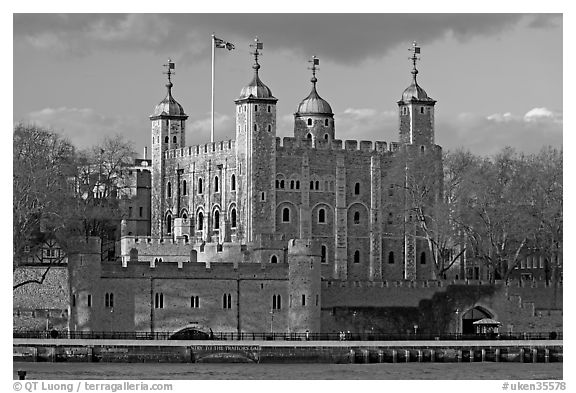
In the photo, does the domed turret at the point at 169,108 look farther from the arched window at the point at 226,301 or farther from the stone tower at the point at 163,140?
the arched window at the point at 226,301

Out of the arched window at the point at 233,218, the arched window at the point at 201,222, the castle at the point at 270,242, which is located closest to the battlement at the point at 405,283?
the castle at the point at 270,242

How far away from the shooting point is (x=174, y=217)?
139000 millimetres

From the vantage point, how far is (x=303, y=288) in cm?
11044

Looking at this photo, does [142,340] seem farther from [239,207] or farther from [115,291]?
[239,207]

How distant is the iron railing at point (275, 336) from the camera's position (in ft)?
348

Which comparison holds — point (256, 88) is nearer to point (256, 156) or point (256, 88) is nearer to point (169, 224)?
point (256, 156)

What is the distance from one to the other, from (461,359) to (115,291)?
17235 mm

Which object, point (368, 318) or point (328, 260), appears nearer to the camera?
point (368, 318)

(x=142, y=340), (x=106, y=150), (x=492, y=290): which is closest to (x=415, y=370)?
(x=142, y=340)

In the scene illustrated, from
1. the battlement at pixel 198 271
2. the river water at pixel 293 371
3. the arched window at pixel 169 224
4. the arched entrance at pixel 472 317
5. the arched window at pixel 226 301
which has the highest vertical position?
the arched window at pixel 169 224

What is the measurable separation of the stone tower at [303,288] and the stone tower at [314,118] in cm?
2890

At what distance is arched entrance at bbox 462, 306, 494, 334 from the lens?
116875 mm

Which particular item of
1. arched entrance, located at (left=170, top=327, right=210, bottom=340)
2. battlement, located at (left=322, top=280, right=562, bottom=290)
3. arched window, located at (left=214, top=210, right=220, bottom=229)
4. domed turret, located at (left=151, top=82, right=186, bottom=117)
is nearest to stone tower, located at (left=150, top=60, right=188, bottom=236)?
domed turret, located at (left=151, top=82, right=186, bottom=117)

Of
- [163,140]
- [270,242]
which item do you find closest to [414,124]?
[163,140]
